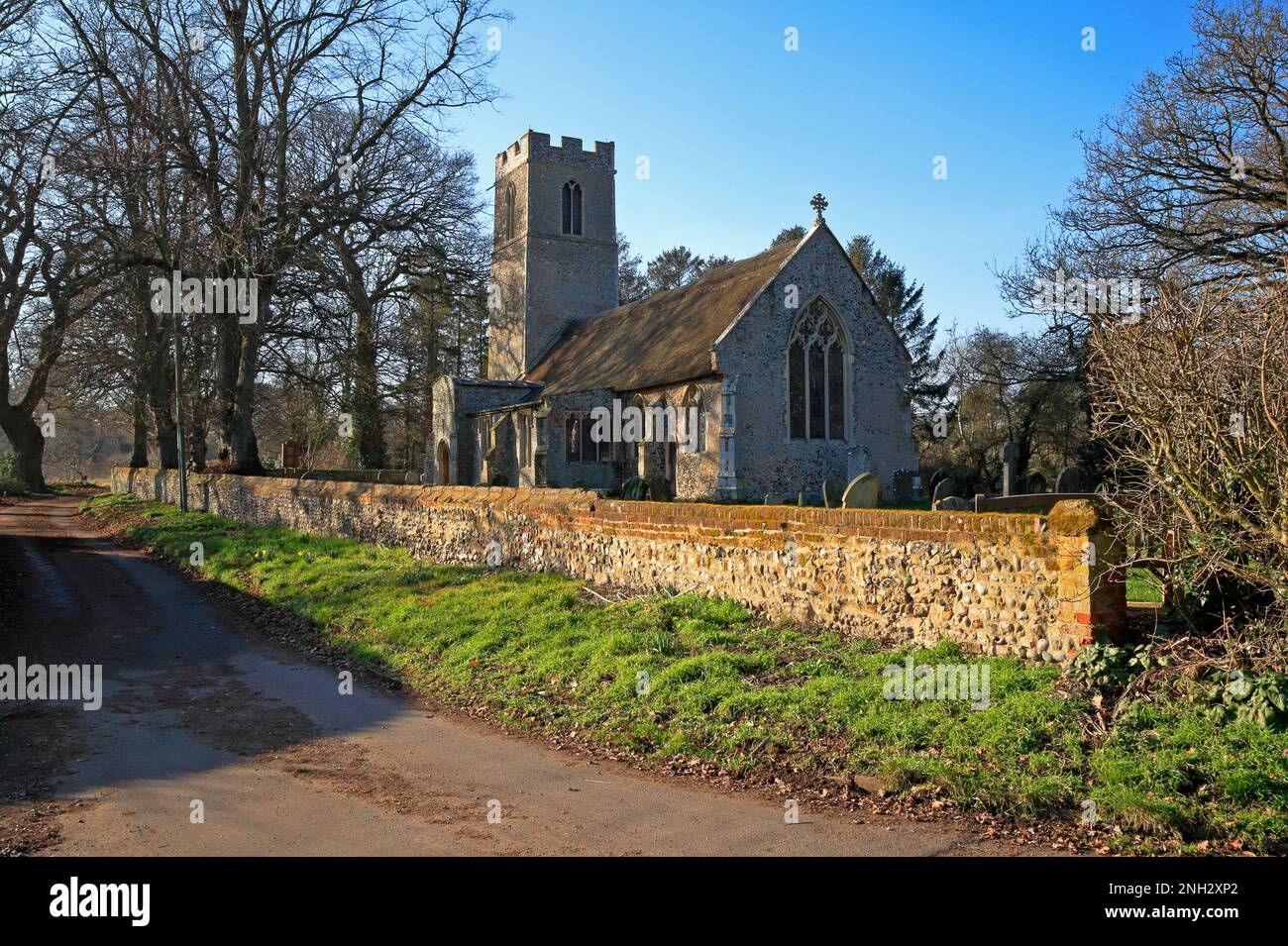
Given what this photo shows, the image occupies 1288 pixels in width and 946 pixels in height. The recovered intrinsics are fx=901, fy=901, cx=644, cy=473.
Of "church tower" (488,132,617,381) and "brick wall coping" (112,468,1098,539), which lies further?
"church tower" (488,132,617,381)

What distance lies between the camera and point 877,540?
8.24m

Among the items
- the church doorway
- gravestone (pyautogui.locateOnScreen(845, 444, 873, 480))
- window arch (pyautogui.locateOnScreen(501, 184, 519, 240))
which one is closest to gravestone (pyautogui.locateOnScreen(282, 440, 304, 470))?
the church doorway

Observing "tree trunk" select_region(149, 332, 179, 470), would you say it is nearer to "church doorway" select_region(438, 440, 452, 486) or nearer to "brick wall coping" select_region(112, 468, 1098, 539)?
"church doorway" select_region(438, 440, 452, 486)

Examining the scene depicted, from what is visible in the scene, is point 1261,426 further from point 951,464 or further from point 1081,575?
point 951,464

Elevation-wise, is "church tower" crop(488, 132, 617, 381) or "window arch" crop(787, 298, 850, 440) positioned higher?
"church tower" crop(488, 132, 617, 381)

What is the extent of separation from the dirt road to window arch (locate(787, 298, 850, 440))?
18138mm

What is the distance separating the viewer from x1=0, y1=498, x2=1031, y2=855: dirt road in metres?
5.04

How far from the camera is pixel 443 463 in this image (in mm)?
33594

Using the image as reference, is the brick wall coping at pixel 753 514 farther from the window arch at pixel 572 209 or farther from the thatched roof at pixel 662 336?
the window arch at pixel 572 209

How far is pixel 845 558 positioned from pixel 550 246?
104 ft

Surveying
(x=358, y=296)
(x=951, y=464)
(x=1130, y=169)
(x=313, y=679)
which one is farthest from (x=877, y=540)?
(x=951, y=464)

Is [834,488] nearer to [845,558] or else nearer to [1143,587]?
[1143,587]

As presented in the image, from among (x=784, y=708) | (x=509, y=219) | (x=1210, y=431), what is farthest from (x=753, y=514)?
(x=509, y=219)

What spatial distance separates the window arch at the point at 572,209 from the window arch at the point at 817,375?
1578cm
